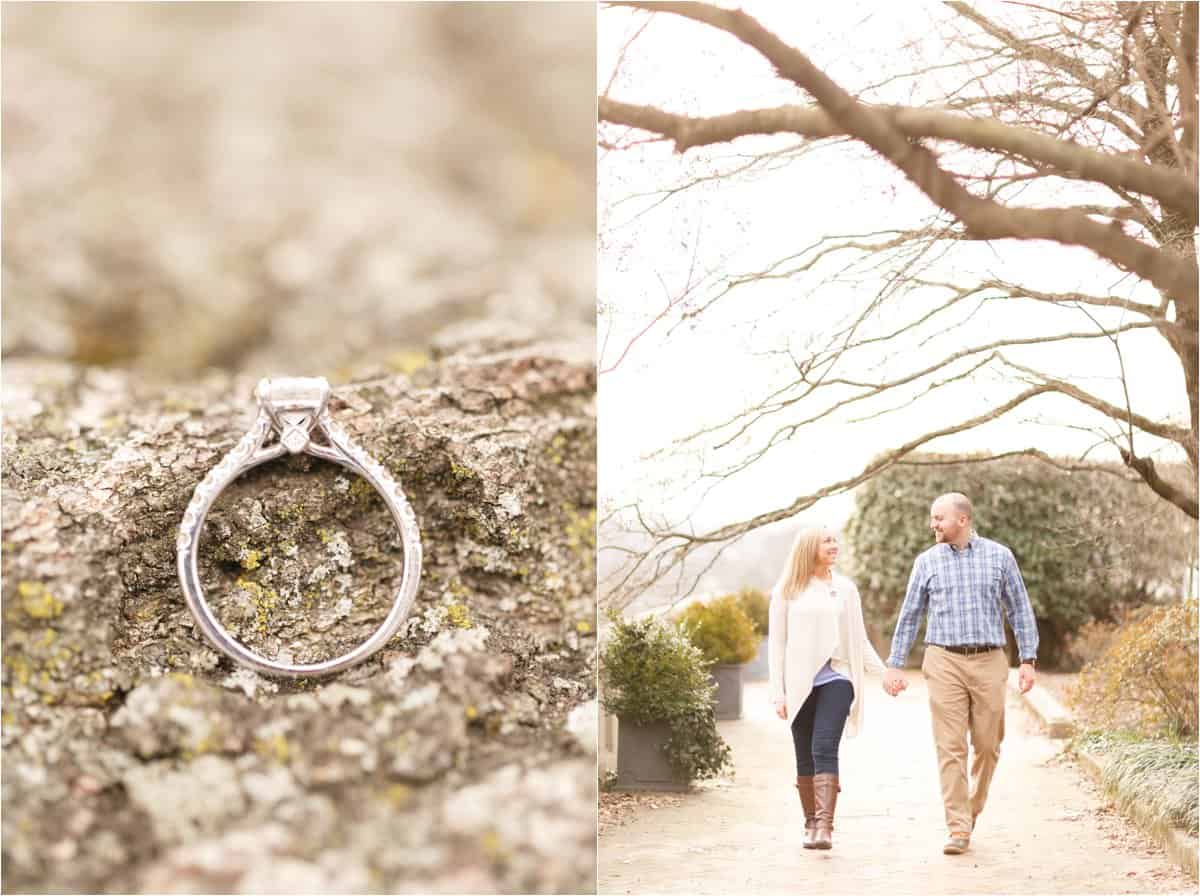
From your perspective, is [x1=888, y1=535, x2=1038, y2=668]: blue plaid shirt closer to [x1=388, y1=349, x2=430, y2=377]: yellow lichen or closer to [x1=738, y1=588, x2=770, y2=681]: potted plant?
[x1=738, y1=588, x2=770, y2=681]: potted plant

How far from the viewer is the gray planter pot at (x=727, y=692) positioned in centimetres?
296

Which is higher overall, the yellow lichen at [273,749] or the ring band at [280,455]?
the ring band at [280,455]

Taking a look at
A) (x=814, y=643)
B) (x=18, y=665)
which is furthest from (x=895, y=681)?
(x=18, y=665)

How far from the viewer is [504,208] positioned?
3.42 m

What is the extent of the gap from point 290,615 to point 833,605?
1.38m

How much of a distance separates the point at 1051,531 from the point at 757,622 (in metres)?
0.80

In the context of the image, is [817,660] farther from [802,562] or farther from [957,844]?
[957,844]

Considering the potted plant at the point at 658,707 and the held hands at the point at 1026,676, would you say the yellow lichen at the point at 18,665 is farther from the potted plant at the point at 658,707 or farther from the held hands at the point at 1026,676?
the held hands at the point at 1026,676

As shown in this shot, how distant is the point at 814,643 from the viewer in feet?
9.40

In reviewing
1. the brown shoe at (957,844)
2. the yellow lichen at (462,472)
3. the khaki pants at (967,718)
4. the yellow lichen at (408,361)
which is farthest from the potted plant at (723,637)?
the yellow lichen at (408,361)

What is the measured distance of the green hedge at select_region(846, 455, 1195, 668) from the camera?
2.85 meters

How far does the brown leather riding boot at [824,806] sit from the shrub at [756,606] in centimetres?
43

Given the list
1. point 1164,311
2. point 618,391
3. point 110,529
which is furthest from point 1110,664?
point 110,529

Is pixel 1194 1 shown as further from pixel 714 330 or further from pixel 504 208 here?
pixel 504 208
